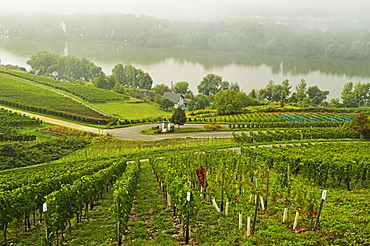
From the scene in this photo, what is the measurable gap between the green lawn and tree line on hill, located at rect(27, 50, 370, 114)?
4.81 m

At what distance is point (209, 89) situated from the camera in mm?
107312

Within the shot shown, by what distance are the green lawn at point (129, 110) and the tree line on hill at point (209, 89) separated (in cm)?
481

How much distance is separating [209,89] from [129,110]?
41.8 metres

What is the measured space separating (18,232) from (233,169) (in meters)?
12.0

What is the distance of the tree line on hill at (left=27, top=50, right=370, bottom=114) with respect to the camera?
80.6m

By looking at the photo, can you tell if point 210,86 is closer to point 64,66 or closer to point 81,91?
point 81,91

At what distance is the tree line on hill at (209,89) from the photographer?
80.6 metres

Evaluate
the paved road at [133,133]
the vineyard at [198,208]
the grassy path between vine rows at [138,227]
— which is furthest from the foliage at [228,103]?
the grassy path between vine rows at [138,227]

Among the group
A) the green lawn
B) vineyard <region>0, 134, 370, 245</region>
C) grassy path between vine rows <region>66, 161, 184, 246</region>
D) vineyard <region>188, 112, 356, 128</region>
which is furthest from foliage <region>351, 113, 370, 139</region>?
the green lawn

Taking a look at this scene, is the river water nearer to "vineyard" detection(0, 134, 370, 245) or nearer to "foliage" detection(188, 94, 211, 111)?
"foliage" detection(188, 94, 211, 111)

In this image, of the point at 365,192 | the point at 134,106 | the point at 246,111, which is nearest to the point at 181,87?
the point at 134,106

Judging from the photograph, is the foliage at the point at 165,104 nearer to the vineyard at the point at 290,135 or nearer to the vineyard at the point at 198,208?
the vineyard at the point at 290,135

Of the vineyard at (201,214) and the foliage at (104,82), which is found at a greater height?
the vineyard at (201,214)

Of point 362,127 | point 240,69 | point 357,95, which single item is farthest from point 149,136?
point 240,69
